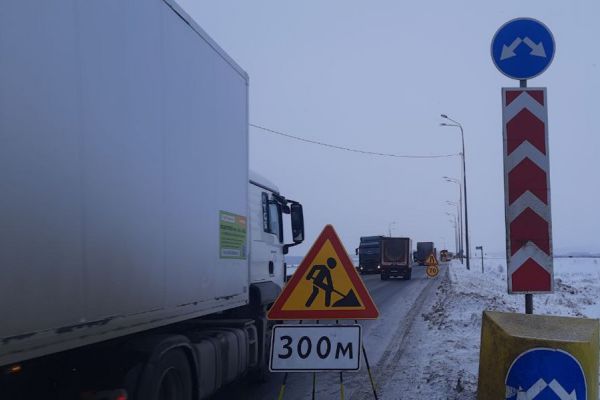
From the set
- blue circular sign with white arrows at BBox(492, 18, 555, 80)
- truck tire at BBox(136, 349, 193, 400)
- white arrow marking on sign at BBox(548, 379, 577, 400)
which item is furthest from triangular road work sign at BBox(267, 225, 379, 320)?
blue circular sign with white arrows at BBox(492, 18, 555, 80)

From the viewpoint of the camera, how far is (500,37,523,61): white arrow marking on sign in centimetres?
617

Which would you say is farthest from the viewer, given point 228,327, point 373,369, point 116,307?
point 373,369

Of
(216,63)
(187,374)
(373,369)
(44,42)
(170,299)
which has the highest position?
(216,63)

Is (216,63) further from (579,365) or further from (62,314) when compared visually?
(579,365)

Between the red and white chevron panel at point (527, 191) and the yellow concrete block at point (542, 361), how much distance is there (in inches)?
28.5

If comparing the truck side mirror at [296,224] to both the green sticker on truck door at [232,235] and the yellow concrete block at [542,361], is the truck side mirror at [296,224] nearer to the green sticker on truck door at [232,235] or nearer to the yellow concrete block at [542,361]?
the green sticker on truck door at [232,235]

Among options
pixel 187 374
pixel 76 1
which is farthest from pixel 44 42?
pixel 187 374

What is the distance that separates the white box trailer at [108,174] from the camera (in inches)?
132

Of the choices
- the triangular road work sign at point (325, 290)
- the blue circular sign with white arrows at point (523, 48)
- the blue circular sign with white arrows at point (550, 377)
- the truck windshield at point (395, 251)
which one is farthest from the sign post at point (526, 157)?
the truck windshield at point (395, 251)

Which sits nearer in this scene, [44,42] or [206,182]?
[44,42]

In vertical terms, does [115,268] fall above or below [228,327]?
above

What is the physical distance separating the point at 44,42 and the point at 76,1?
0.48 m

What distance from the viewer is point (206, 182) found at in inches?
249

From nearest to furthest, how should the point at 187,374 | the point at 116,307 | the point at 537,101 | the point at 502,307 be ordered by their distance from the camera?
the point at 116,307 → the point at 187,374 → the point at 537,101 → the point at 502,307
